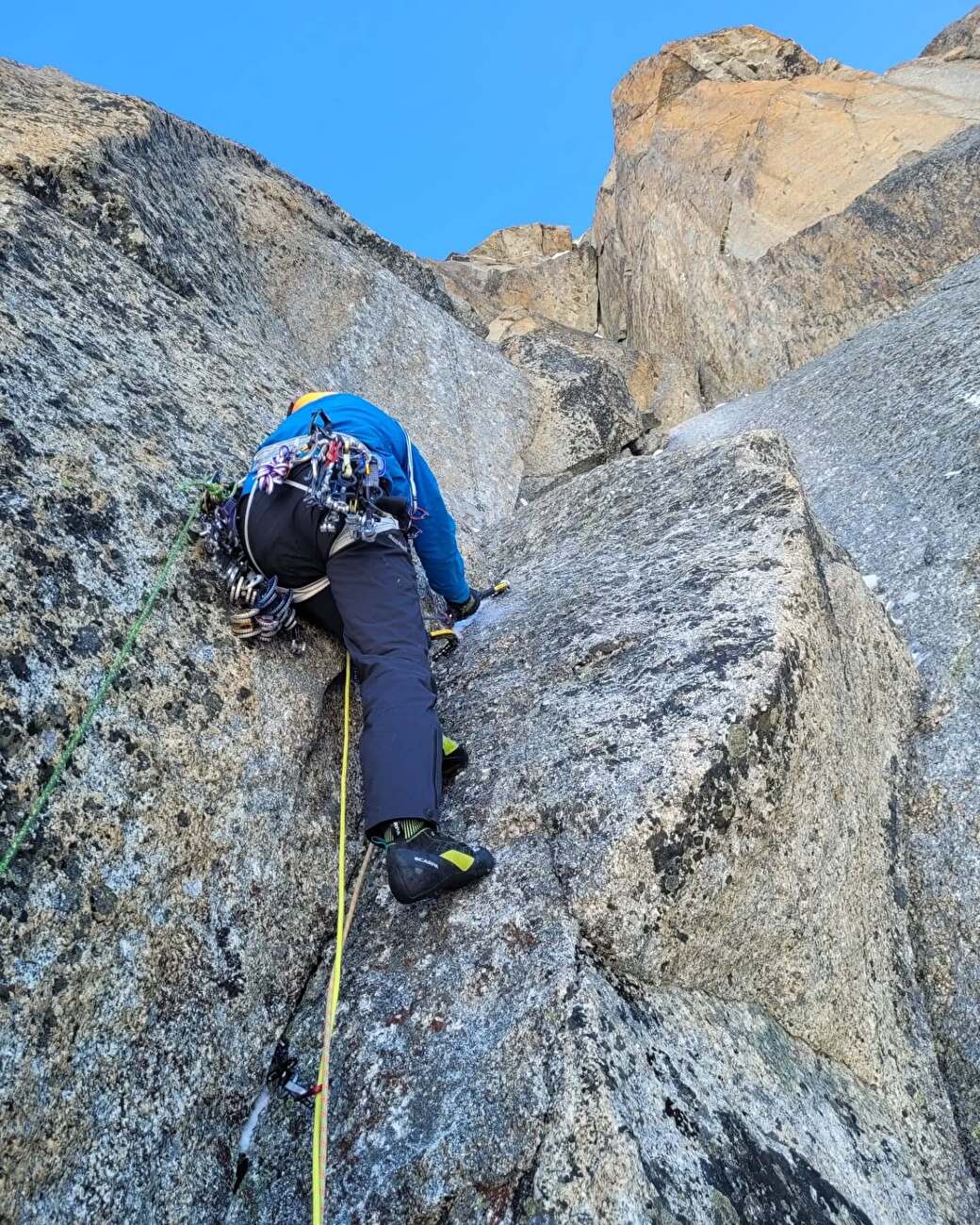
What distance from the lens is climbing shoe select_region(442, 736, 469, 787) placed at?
4.84 m

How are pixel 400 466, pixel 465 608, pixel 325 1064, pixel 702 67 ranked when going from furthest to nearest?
1. pixel 702 67
2. pixel 465 608
3. pixel 400 466
4. pixel 325 1064

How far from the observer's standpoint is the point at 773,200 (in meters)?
18.8

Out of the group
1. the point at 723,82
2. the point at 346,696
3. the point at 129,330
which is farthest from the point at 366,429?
the point at 723,82

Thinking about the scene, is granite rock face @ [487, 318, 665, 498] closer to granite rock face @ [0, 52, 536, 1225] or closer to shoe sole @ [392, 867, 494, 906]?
granite rock face @ [0, 52, 536, 1225]

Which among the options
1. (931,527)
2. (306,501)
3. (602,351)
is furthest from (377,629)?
(602,351)

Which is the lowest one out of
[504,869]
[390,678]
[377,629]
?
[504,869]

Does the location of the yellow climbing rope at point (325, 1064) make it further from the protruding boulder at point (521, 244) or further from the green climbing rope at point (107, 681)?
the protruding boulder at point (521, 244)

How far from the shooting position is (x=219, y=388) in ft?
24.5

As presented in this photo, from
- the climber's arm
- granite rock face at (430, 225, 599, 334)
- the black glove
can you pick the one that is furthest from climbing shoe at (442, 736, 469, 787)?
granite rock face at (430, 225, 599, 334)

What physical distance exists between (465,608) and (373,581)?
1.84m

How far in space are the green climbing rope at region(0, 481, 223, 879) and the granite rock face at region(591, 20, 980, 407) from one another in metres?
14.2

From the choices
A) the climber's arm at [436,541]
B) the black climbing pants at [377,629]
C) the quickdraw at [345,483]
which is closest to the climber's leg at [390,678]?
the black climbing pants at [377,629]

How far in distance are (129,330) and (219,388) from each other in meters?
0.85

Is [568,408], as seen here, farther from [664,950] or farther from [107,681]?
[664,950]
